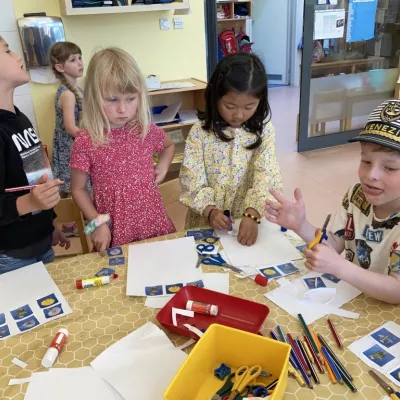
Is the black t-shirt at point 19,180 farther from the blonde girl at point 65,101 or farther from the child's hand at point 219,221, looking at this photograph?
the blonde girl at point 65,101

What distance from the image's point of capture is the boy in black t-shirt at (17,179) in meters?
1.13

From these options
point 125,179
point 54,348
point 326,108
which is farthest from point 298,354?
point 326,108

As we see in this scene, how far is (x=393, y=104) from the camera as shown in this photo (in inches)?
35.7

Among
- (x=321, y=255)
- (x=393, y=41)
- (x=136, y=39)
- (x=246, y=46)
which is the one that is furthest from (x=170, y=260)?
(x=246, y=46)

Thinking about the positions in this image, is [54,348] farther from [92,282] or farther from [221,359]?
[221,359]

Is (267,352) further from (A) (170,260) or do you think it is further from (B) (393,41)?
(B) (393,41)

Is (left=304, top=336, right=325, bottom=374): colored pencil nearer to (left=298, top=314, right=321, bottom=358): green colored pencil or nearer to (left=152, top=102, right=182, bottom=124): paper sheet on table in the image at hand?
(left=298, top=314, right=321, bottom=358): green colored pencil

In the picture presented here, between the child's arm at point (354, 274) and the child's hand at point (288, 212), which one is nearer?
the child's arm at point (354, 274)

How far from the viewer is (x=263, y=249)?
1203 millimetres

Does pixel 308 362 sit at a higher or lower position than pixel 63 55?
lower

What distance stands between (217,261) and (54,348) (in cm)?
48

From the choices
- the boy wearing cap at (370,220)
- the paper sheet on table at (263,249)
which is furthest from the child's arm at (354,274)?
the paper sheet on table at (263,249)

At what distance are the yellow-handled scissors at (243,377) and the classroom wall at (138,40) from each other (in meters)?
2.70

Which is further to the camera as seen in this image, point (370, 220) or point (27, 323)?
point (370, 220)
